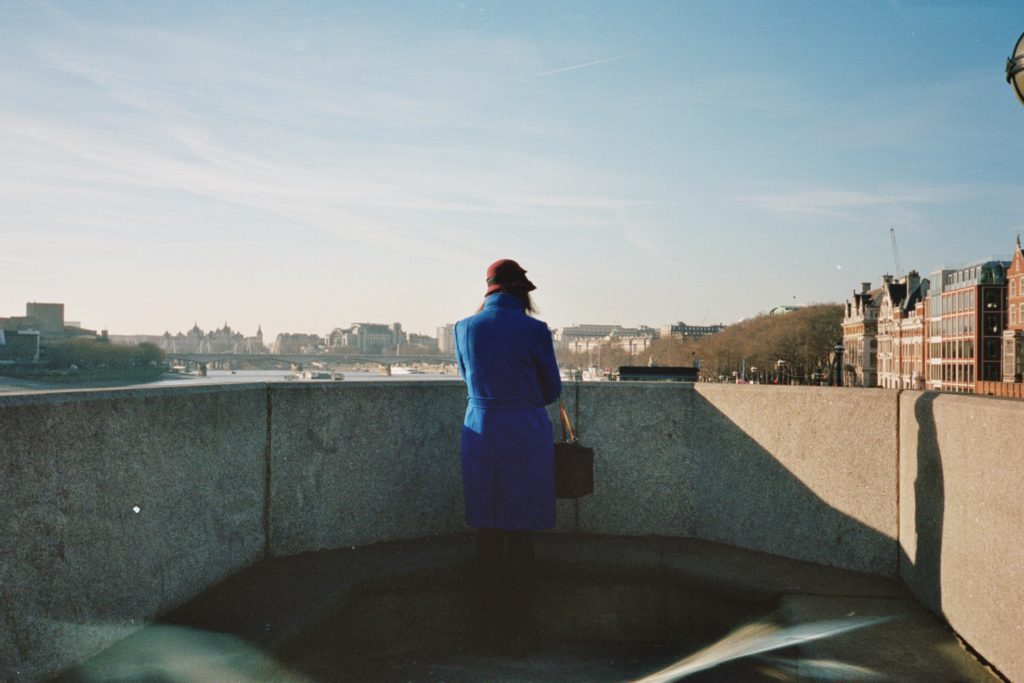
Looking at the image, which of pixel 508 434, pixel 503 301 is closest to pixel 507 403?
pixel 508 434

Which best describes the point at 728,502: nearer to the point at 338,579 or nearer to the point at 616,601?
the point at 616,601

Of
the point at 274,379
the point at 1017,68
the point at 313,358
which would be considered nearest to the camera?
the point at 1017,68

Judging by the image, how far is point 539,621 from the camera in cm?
537

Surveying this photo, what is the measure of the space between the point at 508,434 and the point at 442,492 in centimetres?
170

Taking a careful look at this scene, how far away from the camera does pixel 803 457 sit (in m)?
5.92

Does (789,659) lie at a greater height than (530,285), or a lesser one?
lesser

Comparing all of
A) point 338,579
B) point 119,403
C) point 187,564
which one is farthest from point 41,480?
point 338,579

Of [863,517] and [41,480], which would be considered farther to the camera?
Answer: [863,517]

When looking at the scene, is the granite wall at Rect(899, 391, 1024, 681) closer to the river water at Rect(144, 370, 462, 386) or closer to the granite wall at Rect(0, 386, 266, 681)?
the river water at Rect(144, 370, 462, 386)

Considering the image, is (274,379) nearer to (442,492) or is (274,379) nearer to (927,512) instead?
(442,492)

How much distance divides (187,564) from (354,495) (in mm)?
1541

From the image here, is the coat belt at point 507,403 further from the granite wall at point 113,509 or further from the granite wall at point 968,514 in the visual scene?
the granite wall at point 968,514

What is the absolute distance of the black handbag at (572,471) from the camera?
541 centimetres

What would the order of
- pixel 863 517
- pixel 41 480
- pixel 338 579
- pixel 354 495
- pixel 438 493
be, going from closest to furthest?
pixel 41 480
pixel 338 579
pixel 863 517
pixel 354 495
pixel 438 493
